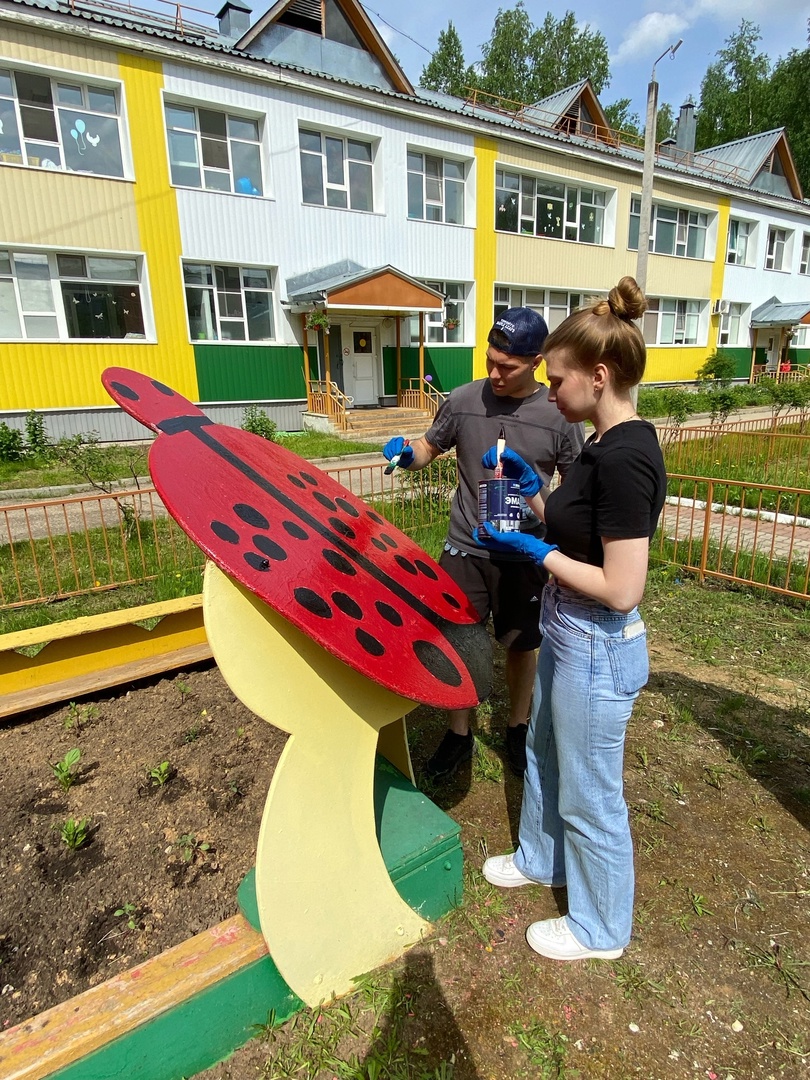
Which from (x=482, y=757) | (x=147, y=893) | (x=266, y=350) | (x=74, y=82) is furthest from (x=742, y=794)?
(x=74, y=82)

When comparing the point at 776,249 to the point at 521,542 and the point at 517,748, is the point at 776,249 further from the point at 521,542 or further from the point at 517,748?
the point at 521,542

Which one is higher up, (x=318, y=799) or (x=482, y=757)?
(x=318, y=799)

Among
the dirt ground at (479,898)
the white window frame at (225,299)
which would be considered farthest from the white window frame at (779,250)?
the dirt ground at (479,898)

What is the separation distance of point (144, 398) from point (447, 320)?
16904mm

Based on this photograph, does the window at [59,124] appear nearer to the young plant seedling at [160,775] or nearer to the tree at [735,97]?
the young plant seedling at [160,775]

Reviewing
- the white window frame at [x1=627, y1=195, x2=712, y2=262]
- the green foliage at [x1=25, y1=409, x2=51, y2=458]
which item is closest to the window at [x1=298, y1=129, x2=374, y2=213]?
the green foliage at [x1=25, y1=409, x2=51, y2=458]

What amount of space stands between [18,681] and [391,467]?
2154mm

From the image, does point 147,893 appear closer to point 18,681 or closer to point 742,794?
point 18,681

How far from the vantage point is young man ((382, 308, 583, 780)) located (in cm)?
237

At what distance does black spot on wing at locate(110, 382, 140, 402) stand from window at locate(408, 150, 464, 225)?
1686 centimetres

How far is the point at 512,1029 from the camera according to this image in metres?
1.68

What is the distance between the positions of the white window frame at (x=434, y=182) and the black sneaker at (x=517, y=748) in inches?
640

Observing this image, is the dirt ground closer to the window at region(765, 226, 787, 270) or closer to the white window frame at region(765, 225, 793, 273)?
the window at region(765, 226, 787, 270)

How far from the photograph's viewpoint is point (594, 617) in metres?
1.62
